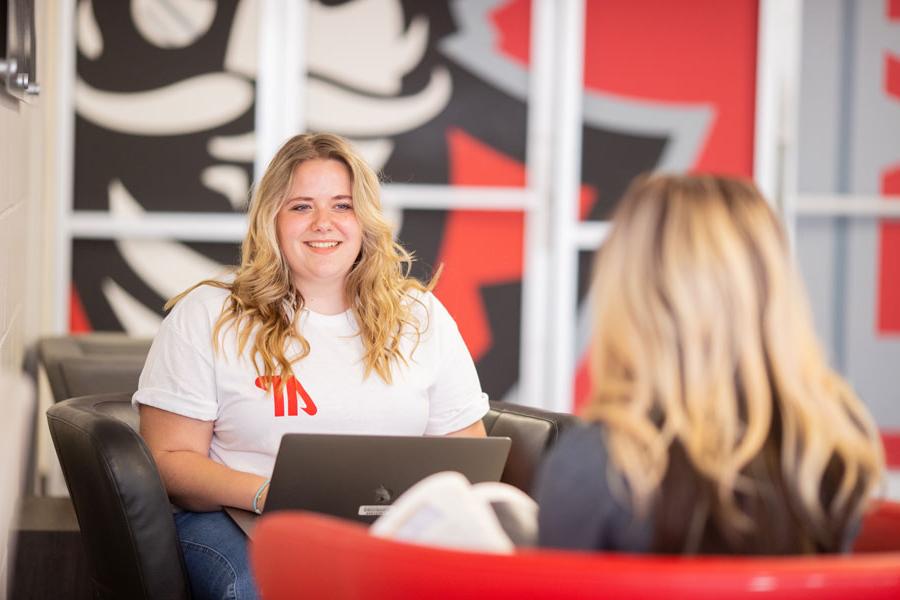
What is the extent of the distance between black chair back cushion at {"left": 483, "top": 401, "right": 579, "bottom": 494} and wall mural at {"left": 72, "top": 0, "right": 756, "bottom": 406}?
1.92 m

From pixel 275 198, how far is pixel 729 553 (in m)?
1.45

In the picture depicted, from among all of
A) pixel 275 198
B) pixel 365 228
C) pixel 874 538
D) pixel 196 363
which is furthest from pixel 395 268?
pixel 874 538

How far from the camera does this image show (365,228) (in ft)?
8.57

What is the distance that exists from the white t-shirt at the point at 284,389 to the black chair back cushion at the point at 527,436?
0.41ft

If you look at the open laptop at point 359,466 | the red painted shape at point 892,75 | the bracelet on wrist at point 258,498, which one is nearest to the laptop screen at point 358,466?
the open laptop at point 359,466

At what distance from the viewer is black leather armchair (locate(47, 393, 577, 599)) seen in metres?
2.12

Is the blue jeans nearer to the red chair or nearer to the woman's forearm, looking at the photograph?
the woman's forearm

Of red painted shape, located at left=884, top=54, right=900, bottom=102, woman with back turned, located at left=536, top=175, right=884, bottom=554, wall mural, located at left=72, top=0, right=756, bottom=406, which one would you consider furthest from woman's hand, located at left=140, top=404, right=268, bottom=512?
red painted shape, located at left=884, top=54, right=900, bottom=102

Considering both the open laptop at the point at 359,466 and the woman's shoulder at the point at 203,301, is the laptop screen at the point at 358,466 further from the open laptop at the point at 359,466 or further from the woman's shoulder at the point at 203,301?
the woman's shoulder at the point at 203,301

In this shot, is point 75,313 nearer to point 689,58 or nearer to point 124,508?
point 689,58

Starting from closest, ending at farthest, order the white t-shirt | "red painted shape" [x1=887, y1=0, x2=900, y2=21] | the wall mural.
Answer: the white t-shirt → the wall mural → "red painted shape" [x1=887, y1=0, x2=900, y2=21]

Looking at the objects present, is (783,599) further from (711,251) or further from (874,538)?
(874,538)

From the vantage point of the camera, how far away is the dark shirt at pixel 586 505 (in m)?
1.34

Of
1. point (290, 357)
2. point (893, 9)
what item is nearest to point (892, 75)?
point (893, 9)
